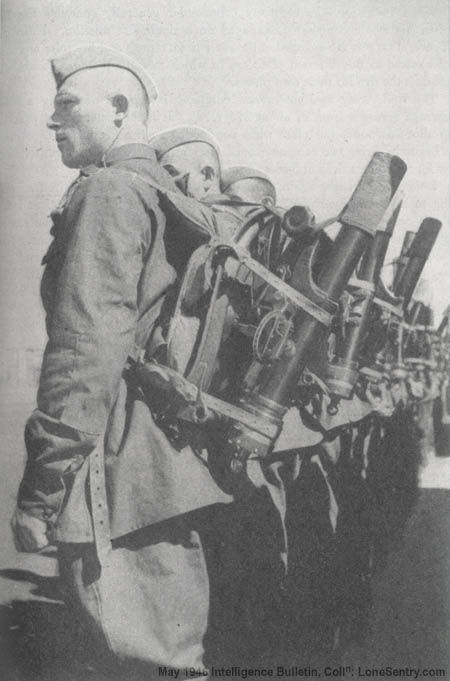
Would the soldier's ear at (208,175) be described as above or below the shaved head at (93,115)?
below

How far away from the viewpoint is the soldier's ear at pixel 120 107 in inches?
70.5

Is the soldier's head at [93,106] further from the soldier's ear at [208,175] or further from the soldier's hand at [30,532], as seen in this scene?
the soldier's hand at [30,532]

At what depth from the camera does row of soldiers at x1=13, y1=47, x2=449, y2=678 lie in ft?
5.20

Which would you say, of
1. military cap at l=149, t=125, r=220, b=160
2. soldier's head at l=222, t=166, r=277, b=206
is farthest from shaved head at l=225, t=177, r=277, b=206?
military cap at l=149, t=125, r=220, b=160

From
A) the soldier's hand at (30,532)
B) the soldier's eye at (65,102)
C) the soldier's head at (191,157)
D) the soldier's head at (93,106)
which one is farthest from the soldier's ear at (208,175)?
the soldier's hand at (30,532)

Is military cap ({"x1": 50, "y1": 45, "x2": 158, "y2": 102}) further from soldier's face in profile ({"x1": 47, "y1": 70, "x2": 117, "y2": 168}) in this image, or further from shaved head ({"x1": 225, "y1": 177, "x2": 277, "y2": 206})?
shaved head ({"x1": 225, "y1": 177, "x2": 277, "y2": 206})

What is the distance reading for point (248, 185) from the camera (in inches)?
83.4

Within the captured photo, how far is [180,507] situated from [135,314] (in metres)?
0.43

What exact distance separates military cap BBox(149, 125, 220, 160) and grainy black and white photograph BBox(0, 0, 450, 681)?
0.5 inches

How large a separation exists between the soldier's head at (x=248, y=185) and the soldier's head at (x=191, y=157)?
0.16 ft

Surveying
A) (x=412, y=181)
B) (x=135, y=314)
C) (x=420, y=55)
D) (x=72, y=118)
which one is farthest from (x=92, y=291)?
(x=420, y=55)

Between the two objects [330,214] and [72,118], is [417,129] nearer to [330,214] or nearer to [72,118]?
[330,214]

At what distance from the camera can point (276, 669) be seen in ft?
6.10

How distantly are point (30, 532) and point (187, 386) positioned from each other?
1.45 feet
